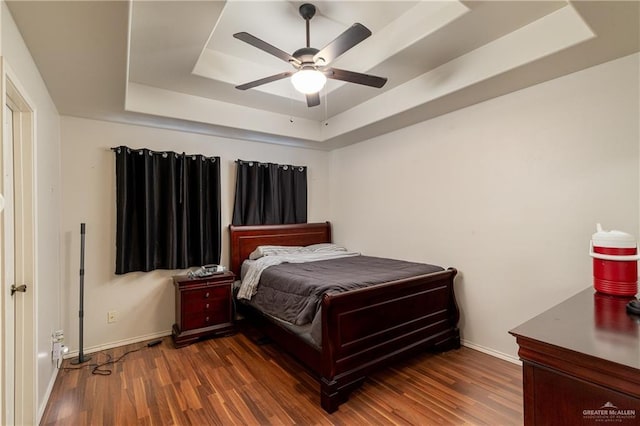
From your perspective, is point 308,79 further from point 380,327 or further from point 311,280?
point 380,327

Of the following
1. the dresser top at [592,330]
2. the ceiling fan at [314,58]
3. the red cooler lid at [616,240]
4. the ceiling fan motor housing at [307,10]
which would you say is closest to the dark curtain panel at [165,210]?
the ceiling fan at [314,58]

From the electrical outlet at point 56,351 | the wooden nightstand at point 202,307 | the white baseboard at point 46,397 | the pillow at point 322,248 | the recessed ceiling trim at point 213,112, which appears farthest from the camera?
the pillow at point 322,248

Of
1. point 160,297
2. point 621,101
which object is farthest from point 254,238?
point 621,101

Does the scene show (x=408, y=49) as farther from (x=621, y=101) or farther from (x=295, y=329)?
(x=295, y=329)

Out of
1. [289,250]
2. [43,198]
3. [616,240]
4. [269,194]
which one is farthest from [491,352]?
[43,198]

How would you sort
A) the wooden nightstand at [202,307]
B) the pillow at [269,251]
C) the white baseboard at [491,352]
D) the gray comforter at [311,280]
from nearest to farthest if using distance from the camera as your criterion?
1. the gray comforter at [311,280]
2. the white baseboard at [491,352]
3. the wooden nightstand at [202,307]
4. the pillow at [269,251]

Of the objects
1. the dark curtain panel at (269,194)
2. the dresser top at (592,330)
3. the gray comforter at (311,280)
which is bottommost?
the gray comforter at (311,280)

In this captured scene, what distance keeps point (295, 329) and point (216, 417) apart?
2.63 ft

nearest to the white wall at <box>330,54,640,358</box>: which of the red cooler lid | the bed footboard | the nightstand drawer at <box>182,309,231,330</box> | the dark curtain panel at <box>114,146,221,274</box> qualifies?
the bed footboard

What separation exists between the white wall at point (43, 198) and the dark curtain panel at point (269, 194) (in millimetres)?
1780

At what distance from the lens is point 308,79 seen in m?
2.14

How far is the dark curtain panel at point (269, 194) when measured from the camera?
3.95m

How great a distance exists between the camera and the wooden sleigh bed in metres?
2.16

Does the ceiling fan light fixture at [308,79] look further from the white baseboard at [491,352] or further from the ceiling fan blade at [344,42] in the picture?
the white baseboard at [491,352]
